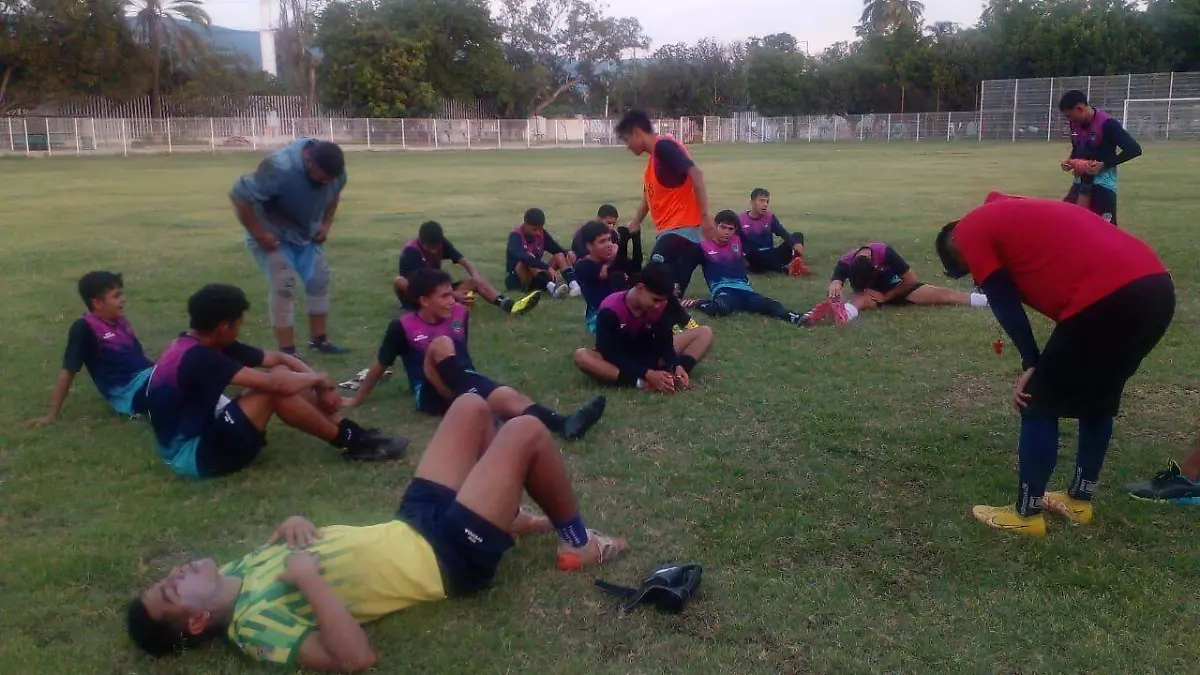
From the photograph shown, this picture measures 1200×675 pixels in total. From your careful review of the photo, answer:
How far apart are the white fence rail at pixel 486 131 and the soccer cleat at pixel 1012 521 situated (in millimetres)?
45660

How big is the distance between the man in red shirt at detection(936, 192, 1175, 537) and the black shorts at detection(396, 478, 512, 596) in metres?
2.22

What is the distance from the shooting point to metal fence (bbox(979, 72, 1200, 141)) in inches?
1724

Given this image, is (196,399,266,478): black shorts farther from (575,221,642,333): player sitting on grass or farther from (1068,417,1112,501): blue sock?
(1068,417,1112,501): blue sock

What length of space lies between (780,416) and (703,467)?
0.98 meters

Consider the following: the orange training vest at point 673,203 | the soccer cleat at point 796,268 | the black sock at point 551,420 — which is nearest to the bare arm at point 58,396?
the black sock at point 551,420

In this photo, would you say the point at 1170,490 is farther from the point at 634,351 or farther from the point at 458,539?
the point at 458,539

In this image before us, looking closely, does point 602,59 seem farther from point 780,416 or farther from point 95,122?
point 780,416

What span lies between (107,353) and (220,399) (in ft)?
4.44

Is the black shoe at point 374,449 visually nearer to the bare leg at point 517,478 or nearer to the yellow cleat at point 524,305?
the bare leg at point 517,478

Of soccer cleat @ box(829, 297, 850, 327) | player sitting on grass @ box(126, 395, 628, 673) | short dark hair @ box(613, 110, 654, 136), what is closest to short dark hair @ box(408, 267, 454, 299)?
Answer: player sitting on grass @ box(126, 395, 628, 673)

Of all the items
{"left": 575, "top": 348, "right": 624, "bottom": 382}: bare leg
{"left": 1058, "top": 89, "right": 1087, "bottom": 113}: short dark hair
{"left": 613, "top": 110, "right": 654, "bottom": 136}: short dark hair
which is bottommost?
{"left": 575, "top": 348, "right": 624, "bottom": 382}: bare leg

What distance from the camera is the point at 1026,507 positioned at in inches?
165

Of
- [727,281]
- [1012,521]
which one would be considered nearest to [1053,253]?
[1012,521]

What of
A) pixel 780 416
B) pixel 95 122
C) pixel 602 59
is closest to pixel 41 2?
pixel 95 122
